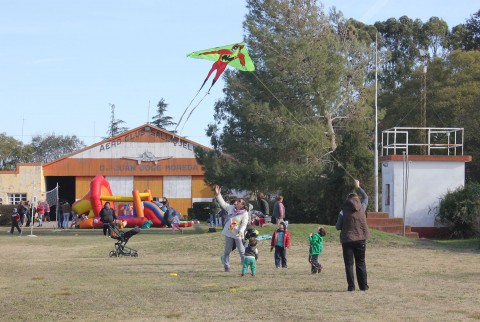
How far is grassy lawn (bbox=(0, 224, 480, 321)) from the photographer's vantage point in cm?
1105

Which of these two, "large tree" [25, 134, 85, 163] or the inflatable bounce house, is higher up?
"large tree" [25, 134, 85, 163]

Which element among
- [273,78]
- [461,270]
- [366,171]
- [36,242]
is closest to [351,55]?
[273,78]

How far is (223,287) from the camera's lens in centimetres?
1426

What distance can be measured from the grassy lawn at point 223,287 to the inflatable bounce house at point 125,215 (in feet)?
54.3

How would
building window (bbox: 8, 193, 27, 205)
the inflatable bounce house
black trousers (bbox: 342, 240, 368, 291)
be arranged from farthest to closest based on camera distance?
building window (bbox: 8, 193, 27, 205) < the inflatable bounce house < black trousers (bbox: 342, 240, 368, 291)

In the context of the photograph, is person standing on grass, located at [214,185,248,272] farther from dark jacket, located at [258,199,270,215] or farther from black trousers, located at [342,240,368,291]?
dark jacket, located at [258,199,270,215]

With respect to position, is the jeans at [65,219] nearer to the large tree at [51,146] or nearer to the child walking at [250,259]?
the child walking at [250,259]

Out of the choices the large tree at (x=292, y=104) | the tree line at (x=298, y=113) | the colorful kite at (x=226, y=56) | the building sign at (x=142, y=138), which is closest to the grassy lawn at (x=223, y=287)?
the colorful kite at (x=226, y=56)

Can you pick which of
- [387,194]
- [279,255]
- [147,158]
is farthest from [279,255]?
[147,158]

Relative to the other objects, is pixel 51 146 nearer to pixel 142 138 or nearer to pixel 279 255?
pixel 142 138

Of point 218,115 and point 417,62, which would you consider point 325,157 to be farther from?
point 417,62

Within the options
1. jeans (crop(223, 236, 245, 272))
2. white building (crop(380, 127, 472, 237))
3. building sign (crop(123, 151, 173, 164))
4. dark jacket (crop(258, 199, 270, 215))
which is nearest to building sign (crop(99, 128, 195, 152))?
building sign (crop(123, 151, 173, 164))

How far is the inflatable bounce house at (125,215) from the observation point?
41.0 meters

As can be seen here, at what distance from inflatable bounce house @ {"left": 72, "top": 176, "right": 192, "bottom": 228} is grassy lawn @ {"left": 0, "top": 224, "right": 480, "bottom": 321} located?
16.6 metres
